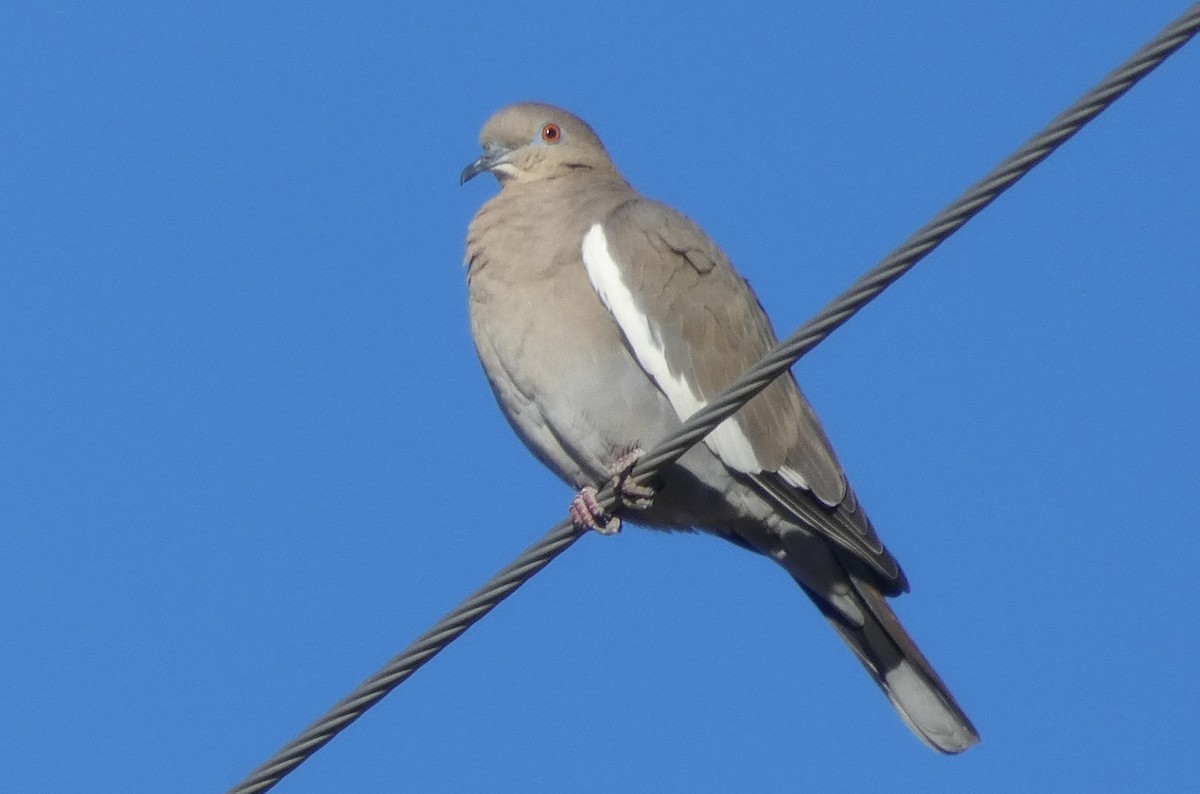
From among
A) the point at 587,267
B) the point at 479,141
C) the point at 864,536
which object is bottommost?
the point at 864,536

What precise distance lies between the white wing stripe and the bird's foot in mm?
253

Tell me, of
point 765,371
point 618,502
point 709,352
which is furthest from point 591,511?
point 765,371

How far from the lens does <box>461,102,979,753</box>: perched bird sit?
201 inches

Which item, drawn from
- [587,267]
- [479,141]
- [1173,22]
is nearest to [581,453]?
[587,267]

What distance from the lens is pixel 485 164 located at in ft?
20.6

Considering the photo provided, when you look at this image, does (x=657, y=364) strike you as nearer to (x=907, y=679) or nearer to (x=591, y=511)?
(x=591, y=511)

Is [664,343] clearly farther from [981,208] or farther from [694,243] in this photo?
[981,208]

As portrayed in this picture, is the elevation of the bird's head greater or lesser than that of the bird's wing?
greater

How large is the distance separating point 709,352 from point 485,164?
1403mm

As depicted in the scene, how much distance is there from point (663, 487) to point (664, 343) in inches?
16.4

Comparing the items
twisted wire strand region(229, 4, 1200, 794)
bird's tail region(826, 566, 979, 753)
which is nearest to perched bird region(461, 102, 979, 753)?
bird's tail region(826, 566, 979, 753)

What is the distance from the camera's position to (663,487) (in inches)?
204

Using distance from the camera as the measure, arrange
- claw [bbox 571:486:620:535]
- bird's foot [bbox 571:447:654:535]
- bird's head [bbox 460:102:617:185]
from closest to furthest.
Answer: bird's foot [bbox 571:447:654:535] → claw [bbox 571:486:620:535] → bird's head [bbox 460:102:617:185]

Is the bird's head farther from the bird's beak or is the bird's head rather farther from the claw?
the claw
